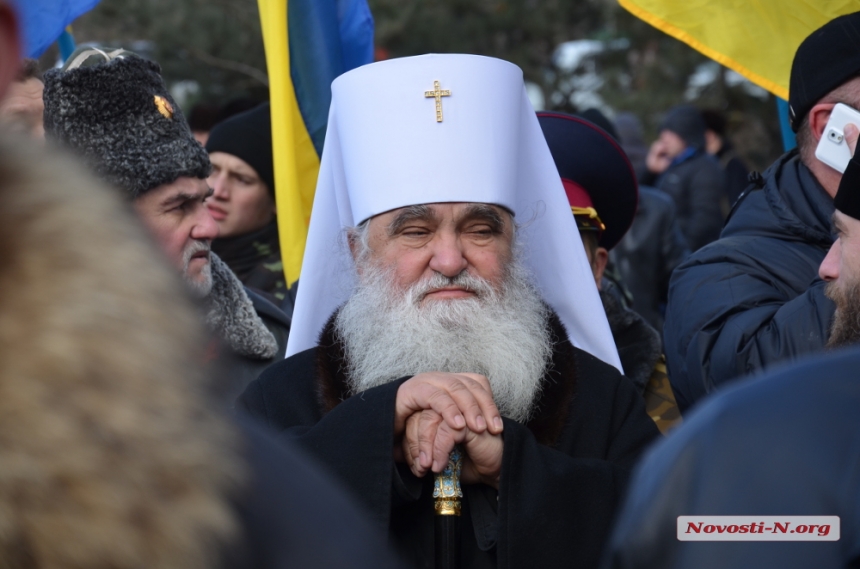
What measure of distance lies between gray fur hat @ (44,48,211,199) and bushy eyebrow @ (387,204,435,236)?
77 cm

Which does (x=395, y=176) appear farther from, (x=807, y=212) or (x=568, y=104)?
(x=568, y=104)

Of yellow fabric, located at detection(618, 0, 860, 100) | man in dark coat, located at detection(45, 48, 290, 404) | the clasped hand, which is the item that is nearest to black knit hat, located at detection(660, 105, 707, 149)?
yellow fabric, located at detection(618, 0, 860, 100)

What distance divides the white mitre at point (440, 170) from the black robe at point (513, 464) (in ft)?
1.26

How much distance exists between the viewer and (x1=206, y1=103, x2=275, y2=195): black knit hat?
570cm

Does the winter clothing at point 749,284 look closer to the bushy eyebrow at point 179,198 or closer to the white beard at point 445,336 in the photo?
the white beard at point 445,336

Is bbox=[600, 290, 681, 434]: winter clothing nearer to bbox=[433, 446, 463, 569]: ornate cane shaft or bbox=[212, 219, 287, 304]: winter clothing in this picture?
bbox=[433, 446, 463, 569]: ornate cane shaft

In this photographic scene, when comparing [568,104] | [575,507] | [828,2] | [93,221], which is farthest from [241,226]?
[568,104]

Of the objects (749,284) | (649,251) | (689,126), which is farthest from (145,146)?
(689,126)

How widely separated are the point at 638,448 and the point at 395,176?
1.10 meters

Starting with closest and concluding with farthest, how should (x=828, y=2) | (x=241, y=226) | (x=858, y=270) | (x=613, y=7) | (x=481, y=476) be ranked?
(x=858, y=270) → (x=481, y=476) → (x=828, y=2) → (x=241, y=226) → (x=613, y=7)

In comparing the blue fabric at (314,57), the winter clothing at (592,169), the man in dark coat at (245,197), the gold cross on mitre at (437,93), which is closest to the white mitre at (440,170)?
the gold cross on mitre at (437,93)

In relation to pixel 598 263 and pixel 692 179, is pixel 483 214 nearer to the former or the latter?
pixel 598 263

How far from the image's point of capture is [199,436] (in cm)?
104

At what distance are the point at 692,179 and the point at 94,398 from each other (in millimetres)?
8335
